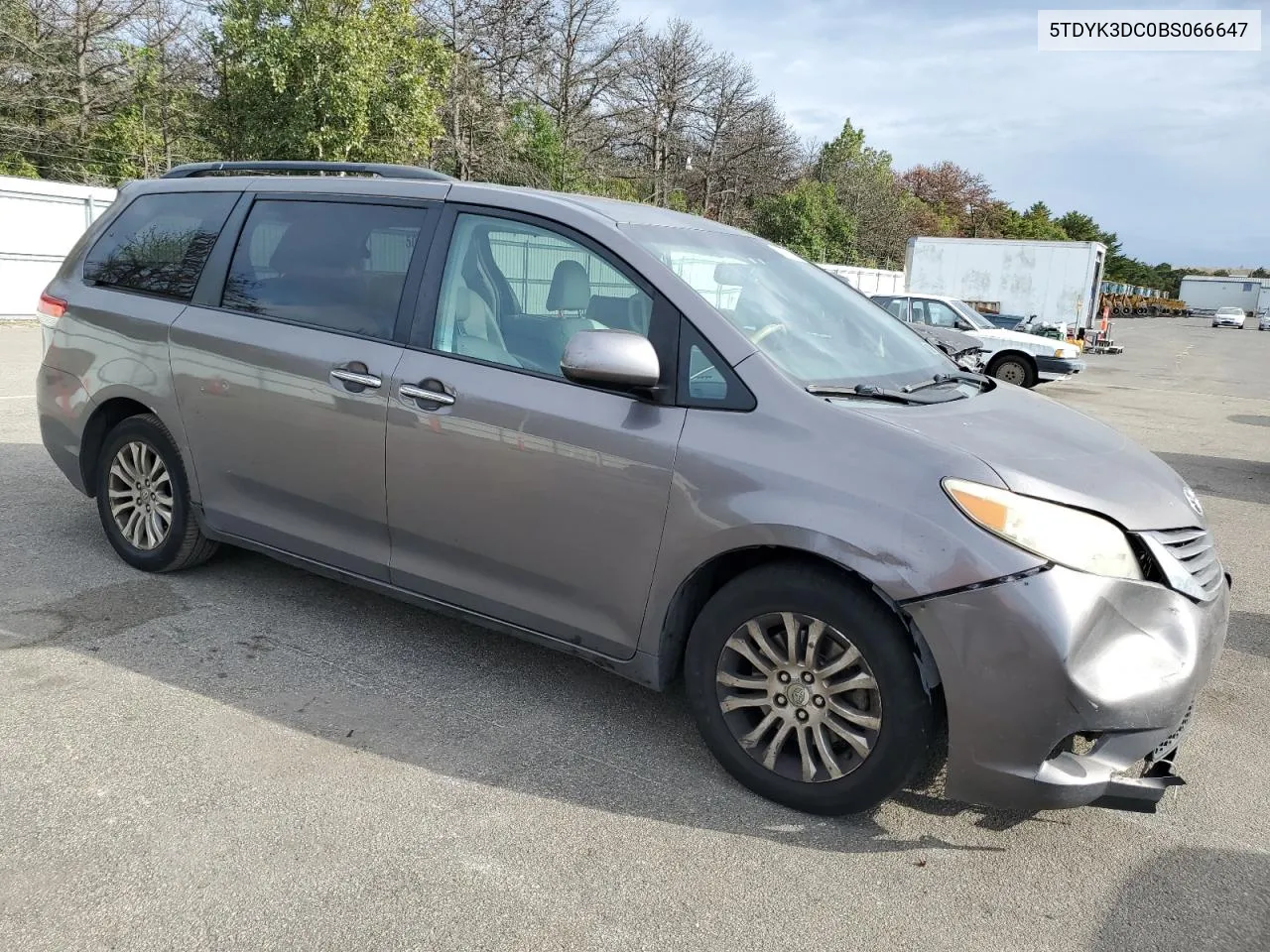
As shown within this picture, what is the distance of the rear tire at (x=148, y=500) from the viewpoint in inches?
177

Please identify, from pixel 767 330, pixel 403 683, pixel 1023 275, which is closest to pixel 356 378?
pixel 403 683

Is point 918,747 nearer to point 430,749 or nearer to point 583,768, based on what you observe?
→ point 583,768

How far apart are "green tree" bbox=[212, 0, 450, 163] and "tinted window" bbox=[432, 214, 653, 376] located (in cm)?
1992

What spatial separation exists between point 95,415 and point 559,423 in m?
2.76

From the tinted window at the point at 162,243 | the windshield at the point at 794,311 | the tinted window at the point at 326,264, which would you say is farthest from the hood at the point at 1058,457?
the tinted window at the point at 162,243

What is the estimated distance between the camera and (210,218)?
4.45 meters

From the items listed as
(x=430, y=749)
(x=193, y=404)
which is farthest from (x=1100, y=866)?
(x=193, y=404)

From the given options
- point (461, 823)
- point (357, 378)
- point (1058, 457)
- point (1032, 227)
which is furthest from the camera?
point (1032, 227)

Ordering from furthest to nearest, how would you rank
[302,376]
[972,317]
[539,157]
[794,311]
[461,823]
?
[539,157] → [972,317] → [302,376] → [794,311] → [461,823]

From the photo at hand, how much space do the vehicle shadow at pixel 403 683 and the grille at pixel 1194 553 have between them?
922mm

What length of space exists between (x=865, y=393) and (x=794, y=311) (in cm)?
55

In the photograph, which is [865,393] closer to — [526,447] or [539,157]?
[526,447]

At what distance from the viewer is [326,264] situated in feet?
13.1

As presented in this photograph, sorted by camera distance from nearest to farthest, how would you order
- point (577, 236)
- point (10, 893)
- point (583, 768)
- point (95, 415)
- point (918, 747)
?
1. point (10, 893)
2. point (918, 747)
3. point (583, 768)
4. point (577, 236)
5. point (95, 415)
